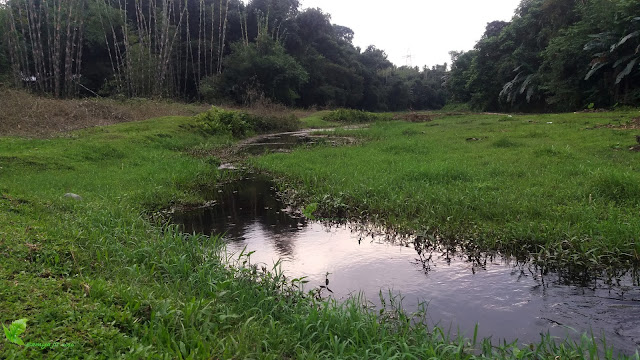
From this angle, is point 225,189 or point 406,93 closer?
point 225,189

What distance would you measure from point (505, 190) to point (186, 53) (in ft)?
112

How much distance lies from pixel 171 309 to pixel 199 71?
118 ft

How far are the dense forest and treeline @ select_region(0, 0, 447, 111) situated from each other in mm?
125

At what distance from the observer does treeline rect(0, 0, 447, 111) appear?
83.4 ft

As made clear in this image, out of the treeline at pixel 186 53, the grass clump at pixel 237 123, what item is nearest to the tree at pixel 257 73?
the treeline at pixel 186 53

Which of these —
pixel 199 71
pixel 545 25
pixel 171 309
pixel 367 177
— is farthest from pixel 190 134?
pixel 545 25

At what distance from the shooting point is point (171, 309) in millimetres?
3068

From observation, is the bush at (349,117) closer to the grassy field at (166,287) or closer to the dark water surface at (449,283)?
the grassy field at (166,287)

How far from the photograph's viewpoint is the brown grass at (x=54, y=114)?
44.9 ft

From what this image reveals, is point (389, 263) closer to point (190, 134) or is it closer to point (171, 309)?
point (171, 309)

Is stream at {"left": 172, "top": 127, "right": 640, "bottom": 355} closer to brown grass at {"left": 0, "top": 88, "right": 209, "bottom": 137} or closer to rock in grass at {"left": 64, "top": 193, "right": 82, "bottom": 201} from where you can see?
rock in grass at {"left": 64, "top": 193, "right": 82, "bottom": 201}

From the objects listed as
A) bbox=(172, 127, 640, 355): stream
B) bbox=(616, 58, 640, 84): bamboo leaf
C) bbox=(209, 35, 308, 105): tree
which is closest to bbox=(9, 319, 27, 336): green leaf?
bbox=(172, 127, 640, 355): stream

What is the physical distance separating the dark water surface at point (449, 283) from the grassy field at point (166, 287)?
317 mm

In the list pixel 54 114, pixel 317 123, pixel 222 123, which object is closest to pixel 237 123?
pixel 222 123
